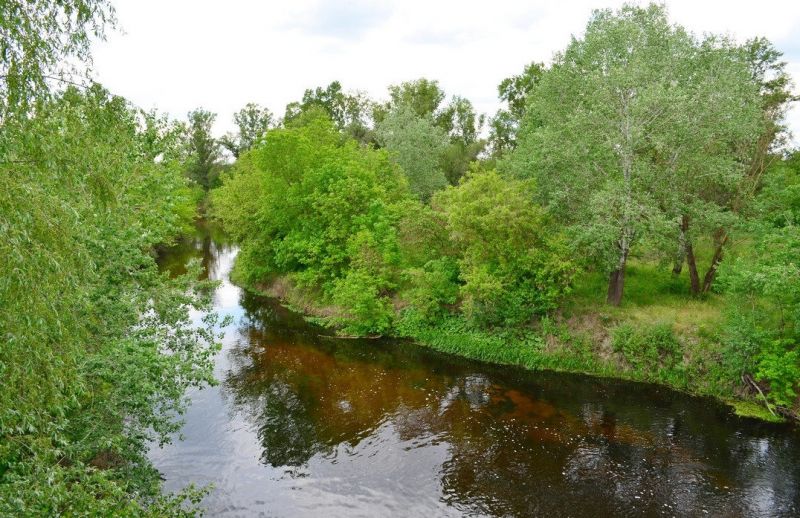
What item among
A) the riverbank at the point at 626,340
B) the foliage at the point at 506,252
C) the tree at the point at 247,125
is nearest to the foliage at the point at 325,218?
the riverbank at the point at 626,340

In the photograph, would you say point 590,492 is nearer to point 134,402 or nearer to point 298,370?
point 134,402

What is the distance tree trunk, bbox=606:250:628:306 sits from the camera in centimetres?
2581

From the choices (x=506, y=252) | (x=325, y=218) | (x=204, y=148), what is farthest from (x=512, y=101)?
(x=204, y=148)

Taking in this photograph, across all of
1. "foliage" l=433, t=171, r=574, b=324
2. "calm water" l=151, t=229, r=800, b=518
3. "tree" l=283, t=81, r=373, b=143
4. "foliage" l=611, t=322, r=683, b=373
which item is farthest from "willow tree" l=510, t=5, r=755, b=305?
"tree" l=283, t=81, r=373, b=143

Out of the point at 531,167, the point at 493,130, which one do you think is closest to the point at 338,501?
the point at 531,167

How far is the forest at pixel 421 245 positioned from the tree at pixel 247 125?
48776 millimetres

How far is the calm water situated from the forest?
184 centimetres

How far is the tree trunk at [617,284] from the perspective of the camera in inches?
1016

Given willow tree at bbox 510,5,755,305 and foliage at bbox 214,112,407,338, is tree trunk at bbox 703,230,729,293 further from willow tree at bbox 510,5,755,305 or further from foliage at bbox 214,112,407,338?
foliage at bbox 214,112,407,338

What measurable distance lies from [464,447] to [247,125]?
79491mm

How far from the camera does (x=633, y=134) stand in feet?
77.5

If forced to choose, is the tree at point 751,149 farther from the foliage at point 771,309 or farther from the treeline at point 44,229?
the treeline at point 44,229

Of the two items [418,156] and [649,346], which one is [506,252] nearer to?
[649,346]

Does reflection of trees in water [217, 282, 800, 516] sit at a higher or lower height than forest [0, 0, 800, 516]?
lower
